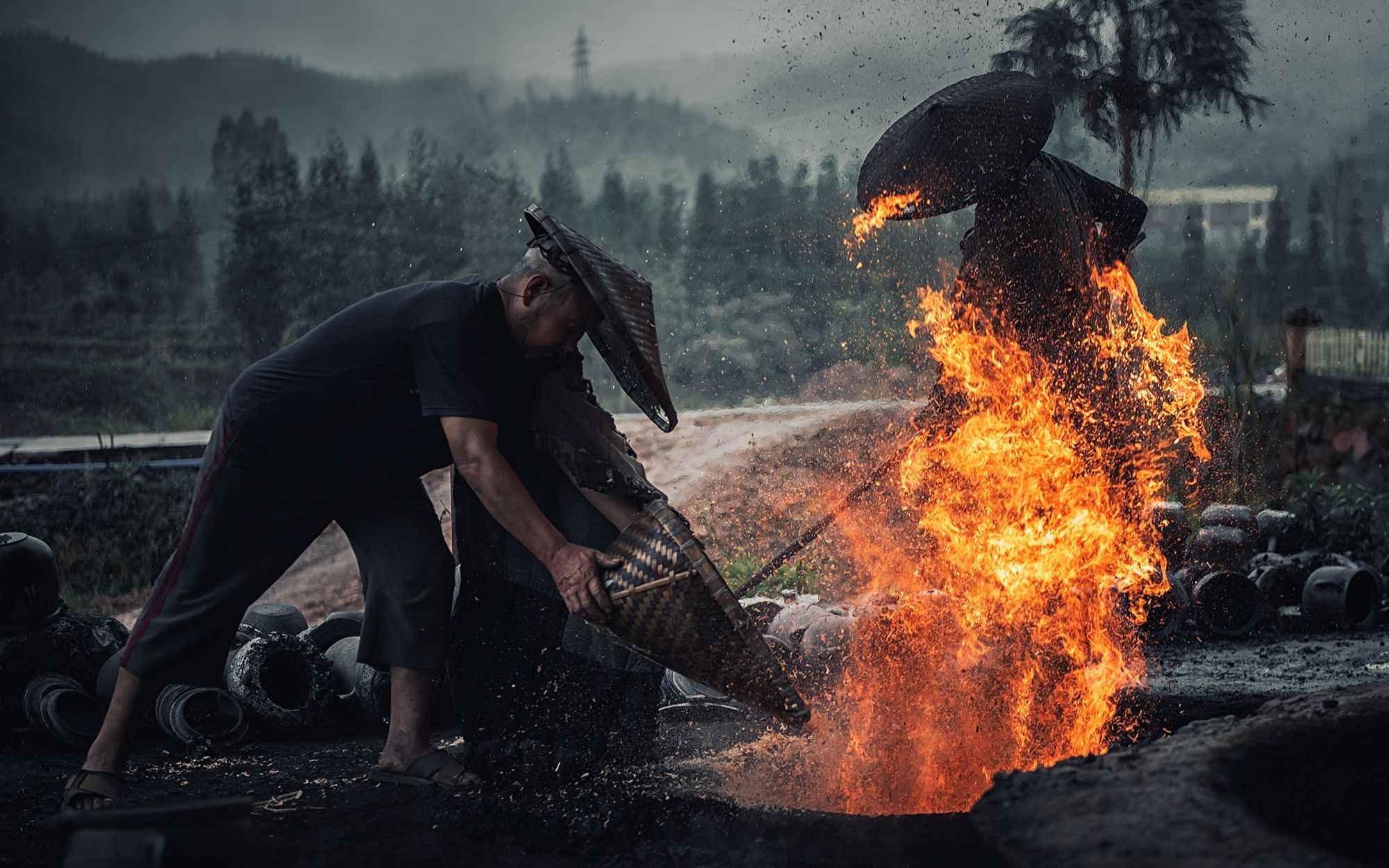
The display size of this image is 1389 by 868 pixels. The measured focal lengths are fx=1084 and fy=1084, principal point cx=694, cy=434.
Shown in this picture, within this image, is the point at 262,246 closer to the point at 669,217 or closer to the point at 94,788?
the point at 669,217

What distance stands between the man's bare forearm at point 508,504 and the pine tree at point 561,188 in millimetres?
16526

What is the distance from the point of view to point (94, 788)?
3.03 metres

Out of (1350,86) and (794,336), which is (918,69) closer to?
(794,336)

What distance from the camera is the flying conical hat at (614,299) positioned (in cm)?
300

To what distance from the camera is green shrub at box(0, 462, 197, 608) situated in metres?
10.9

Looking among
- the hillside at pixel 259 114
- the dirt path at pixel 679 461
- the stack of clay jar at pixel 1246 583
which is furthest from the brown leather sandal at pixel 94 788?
the hillside at pixel 259 114

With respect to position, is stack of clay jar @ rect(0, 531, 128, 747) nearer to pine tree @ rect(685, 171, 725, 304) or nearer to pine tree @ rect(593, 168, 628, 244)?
pine tree @ rect(685, 171, 725, 304)

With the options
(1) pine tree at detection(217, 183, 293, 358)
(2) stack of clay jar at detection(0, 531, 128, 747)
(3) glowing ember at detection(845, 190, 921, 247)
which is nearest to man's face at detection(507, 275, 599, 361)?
(3) glowing ember at detection(845, 190, 921, 247)

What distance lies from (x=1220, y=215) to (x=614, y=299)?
1652cm

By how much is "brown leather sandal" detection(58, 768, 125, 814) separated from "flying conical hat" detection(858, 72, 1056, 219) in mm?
3158

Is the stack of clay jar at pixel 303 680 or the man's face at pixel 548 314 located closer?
the man's face at pixel 548 314

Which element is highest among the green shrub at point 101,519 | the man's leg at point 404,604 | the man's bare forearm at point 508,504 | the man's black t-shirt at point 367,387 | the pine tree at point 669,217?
the pine tree at point 669,217

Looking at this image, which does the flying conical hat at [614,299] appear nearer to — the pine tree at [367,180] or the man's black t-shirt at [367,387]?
the man's black t-shirt at [367,387]

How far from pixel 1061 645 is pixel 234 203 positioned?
18.1m
